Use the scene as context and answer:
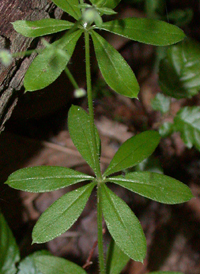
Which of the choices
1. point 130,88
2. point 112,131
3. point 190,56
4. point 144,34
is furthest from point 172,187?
point 112,131

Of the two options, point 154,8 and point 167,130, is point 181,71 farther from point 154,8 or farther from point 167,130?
point 154,8

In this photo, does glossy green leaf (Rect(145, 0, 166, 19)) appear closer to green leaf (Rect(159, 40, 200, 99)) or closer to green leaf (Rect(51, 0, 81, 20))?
green leaf (Rect(159, 40, 200, 99))

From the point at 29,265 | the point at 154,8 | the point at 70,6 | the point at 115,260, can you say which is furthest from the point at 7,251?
the point at 154,8

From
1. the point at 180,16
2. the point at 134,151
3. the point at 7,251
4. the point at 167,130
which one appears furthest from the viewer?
the point at 180,16

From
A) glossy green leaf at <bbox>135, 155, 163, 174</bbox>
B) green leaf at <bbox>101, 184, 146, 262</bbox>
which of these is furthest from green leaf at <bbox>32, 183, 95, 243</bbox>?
glossy green leaf at <bbox>135, 155, 163, 174</bbox>

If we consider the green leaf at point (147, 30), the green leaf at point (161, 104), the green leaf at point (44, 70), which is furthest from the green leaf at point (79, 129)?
the green leaf at point (161, 104)

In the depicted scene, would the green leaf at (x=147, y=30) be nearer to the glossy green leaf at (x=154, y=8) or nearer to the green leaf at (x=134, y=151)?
the green leaf at (x=134, y=151)
